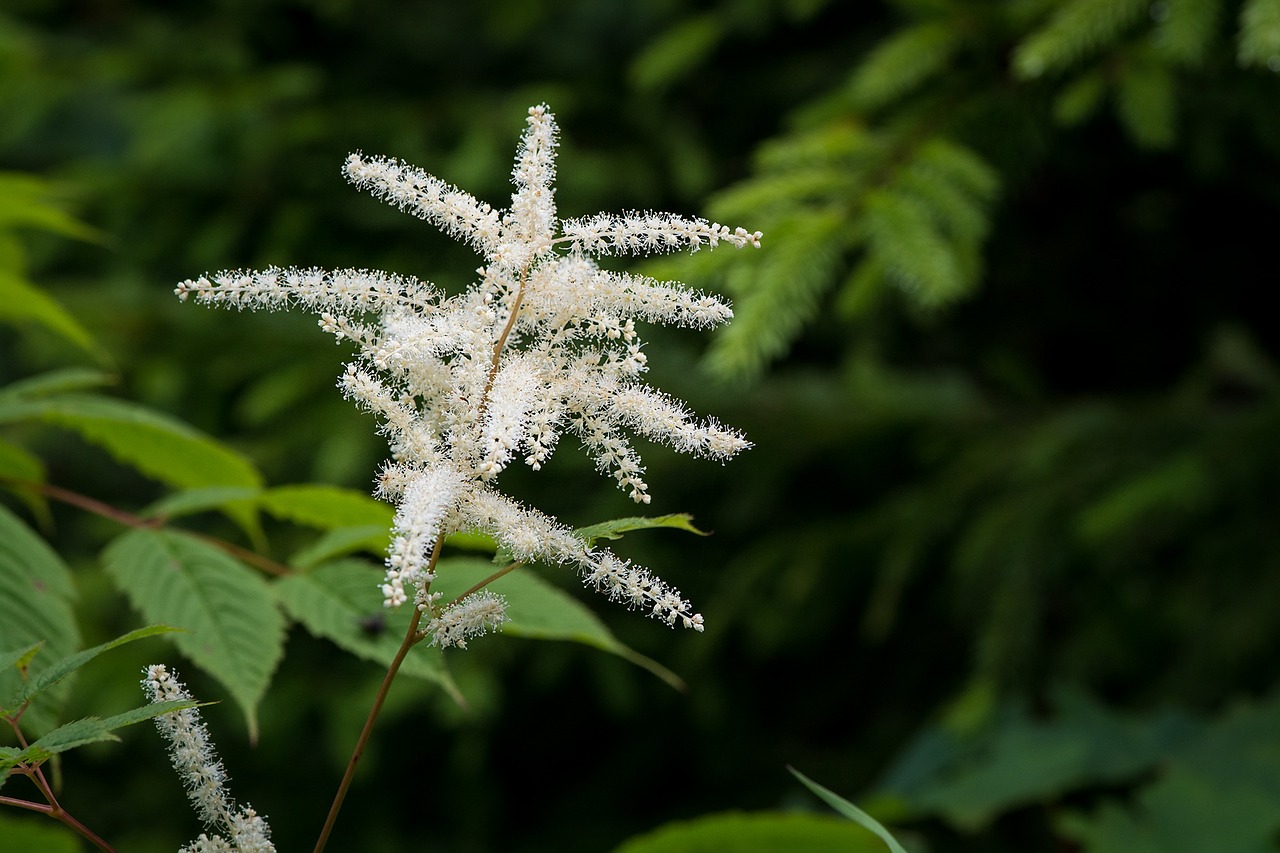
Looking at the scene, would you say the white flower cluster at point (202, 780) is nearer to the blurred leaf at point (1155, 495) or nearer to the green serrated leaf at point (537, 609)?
the green serrated leaf at point (537, 609)

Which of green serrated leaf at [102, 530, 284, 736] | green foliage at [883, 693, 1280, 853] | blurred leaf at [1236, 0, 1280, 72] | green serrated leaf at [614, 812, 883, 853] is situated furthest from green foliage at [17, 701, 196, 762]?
green foliage at [883, 693, 1280, 853]

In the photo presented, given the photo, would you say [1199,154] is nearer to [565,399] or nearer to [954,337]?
[954,337]

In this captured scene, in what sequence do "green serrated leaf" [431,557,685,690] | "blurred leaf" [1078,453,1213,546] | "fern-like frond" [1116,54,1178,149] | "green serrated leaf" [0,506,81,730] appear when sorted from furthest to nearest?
"blurred leaf" [1078,453,1213,546]
"fern-like frond" [1116,54,1178,149]
"green serrated leaf" [431,557,685,690]
"green serrated leaf" [0,506,81,730]

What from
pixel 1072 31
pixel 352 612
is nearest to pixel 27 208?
pixel 352 612

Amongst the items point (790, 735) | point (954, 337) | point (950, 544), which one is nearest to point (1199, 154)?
point (954, 337)

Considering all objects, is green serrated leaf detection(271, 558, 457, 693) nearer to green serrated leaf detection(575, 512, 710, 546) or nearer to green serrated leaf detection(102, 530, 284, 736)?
green serrated leaf detection(102, 530, 284, 736)

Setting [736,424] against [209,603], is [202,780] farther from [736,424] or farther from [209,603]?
[736,424]
